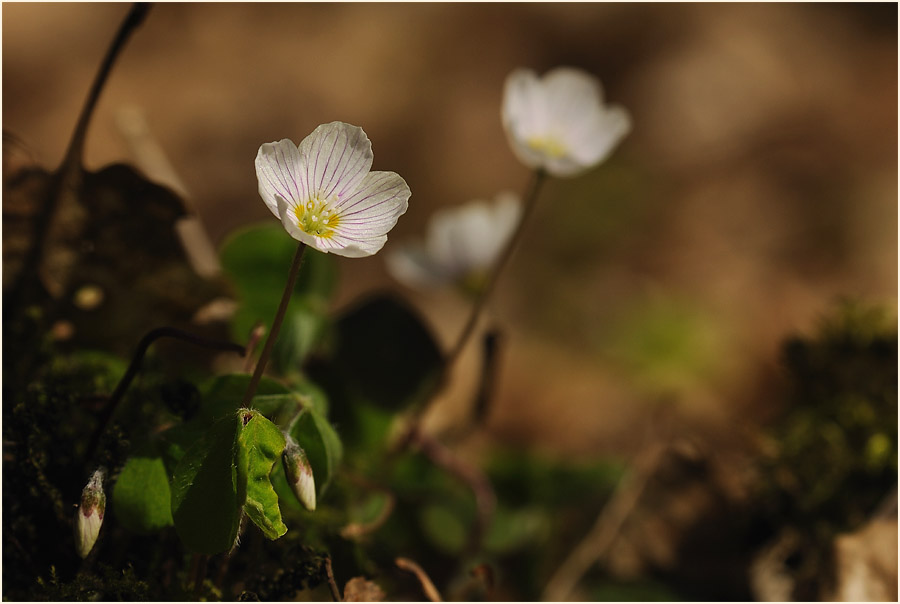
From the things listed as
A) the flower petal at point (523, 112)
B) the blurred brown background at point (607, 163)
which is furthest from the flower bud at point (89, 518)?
the blurred brown background at point (607, 163)

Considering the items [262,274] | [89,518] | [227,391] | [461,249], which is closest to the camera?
[89,518]

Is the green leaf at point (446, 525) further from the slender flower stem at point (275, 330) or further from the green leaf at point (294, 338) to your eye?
the slender flower stem at point (275, 330)

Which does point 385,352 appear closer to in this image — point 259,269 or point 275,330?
point 259,269

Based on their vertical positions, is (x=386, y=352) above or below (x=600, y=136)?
below

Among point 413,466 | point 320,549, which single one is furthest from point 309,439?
point 413,466

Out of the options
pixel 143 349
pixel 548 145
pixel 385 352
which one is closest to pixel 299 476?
pixel 143 349

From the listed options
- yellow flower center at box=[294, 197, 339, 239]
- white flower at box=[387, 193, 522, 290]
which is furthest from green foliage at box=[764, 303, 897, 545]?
yellow flower center at box=[294, 197, 339, 239]

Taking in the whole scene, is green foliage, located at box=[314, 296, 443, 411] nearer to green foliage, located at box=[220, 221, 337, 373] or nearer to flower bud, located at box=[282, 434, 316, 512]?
green foliage, located at box=[220, 221, 337, 373]
